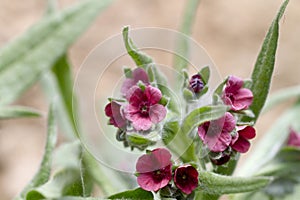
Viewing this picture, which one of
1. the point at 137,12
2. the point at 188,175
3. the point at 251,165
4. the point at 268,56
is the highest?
the point at 137,12

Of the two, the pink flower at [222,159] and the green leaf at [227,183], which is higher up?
the pink flower at [222,159]

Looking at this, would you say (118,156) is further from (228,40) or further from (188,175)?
(228,40)

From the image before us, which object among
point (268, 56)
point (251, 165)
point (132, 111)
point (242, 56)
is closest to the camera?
point (132, 111)

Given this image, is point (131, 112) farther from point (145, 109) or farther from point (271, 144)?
point (271, 144)

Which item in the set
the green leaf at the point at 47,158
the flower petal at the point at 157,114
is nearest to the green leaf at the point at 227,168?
the flower petal at the point at 157,114

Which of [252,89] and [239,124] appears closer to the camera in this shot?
[239,124]

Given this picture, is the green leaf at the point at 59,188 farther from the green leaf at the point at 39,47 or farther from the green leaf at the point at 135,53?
the green leaf at the point at 39,47

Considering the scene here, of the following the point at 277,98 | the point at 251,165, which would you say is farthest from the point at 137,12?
the point at 251,165
